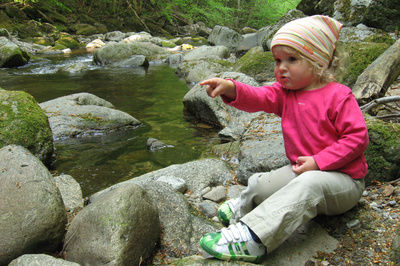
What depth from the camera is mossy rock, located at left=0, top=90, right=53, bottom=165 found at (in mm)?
4211

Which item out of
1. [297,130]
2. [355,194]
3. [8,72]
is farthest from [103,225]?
[8,72]

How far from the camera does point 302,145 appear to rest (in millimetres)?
2355

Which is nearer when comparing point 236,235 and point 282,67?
point 236,235

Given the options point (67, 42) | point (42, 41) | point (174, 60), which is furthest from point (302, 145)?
point (67, 42)

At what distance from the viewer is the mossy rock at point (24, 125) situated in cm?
421

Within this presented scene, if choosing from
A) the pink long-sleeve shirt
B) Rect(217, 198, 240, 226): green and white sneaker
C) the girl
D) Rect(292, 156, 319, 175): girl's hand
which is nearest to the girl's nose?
the girl

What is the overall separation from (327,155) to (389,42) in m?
6.16

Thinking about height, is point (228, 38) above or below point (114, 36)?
above

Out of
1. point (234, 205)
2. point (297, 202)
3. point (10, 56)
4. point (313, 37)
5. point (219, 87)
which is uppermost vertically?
point (313, 37)

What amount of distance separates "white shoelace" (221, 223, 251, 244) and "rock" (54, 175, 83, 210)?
1.72 metres

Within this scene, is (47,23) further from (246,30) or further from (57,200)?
(57,200)

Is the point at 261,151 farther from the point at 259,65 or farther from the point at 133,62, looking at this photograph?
the point at 133,62

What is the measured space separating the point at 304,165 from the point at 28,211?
78.6 inches

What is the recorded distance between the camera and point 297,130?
7.86 ft
